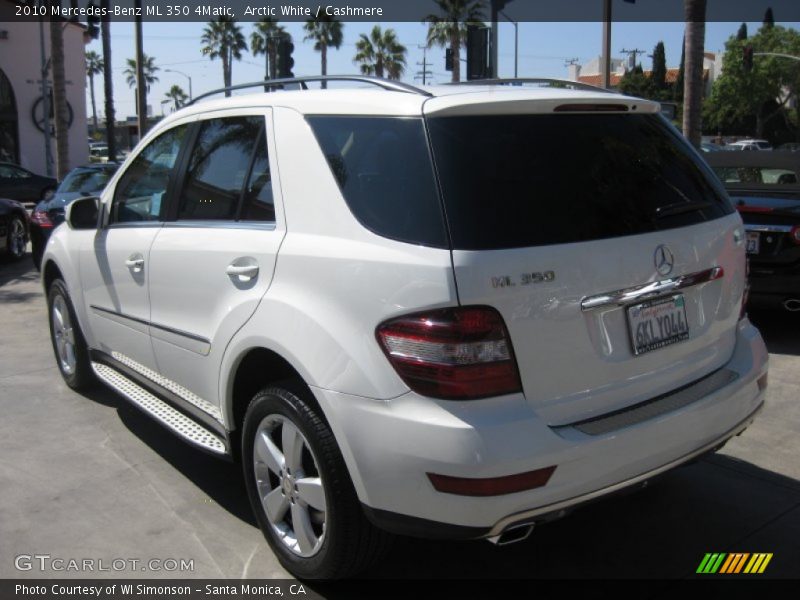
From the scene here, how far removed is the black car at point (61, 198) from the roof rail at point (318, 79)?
6.63 meters

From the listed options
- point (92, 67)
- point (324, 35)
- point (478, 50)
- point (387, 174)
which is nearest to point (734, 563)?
point (387, 174)

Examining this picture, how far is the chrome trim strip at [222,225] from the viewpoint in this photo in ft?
10.6

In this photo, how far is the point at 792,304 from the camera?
6.39 m

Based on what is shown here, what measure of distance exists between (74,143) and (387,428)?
3895 centimetres

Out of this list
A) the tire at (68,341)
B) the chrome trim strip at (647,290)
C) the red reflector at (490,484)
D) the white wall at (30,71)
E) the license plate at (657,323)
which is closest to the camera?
the red reflector at (490,484)

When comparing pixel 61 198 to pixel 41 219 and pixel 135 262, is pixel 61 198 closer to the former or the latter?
pixel 41 219

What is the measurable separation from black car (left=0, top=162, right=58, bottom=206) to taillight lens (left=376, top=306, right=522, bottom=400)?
71.7 feet

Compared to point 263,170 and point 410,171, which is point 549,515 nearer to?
point 410,171

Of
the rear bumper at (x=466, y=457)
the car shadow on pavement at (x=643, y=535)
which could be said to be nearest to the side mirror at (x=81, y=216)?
the car shadow on pavement at (x=643, y=535)

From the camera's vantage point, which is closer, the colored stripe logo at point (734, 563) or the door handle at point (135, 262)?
the colored stripe logo at point (734, 563)

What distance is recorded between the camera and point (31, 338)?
23.9 feet

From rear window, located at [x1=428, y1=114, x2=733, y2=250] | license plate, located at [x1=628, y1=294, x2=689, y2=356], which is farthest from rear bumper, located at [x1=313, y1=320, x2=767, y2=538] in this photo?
rear window, located at [x1=428, y1=114, x2=733, y2=250]

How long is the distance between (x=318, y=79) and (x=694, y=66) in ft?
34.0

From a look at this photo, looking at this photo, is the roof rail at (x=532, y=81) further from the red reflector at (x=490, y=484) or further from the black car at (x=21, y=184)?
the black car at (x=21, y=184)
